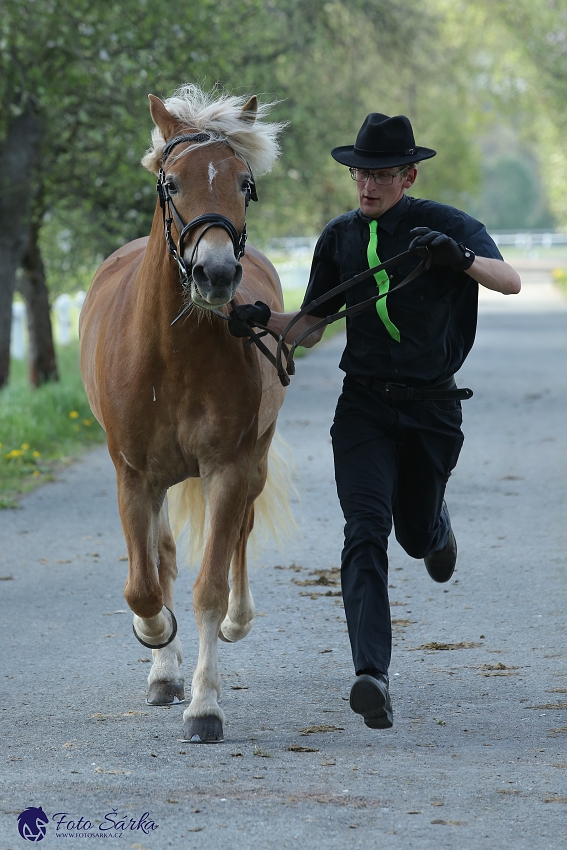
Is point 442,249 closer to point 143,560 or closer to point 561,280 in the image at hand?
point 143,560

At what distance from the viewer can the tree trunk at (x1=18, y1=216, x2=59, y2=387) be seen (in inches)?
602

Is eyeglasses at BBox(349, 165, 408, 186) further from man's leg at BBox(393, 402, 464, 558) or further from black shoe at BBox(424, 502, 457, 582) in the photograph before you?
black shoe at BBox(424, 502, 457, 582)

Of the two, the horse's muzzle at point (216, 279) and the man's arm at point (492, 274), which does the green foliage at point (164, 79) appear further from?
the horse's muzzle at point (216, 279)

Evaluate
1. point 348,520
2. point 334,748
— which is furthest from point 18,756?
point 348,520

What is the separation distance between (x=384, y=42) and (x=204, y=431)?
1675 centimetres

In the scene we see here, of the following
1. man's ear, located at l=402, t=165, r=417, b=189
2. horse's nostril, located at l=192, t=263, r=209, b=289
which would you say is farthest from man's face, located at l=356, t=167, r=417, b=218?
horse's nostril, located at l=192, t=263, r=209, b=289

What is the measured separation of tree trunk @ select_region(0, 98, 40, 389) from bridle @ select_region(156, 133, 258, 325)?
846cm

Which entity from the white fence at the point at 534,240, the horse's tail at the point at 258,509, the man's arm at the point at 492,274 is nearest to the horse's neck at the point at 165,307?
the man's arm at the point at 492,274

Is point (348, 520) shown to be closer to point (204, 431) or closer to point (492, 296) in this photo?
point (204, 431)

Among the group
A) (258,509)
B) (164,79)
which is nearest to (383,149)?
(258,509)

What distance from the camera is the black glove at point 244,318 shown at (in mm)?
4641

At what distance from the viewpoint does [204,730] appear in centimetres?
430

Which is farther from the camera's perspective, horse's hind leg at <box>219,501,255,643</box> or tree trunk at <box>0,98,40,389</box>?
tree trunk at <box>0,98,40,389</box>

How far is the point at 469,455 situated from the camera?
11078 mm
